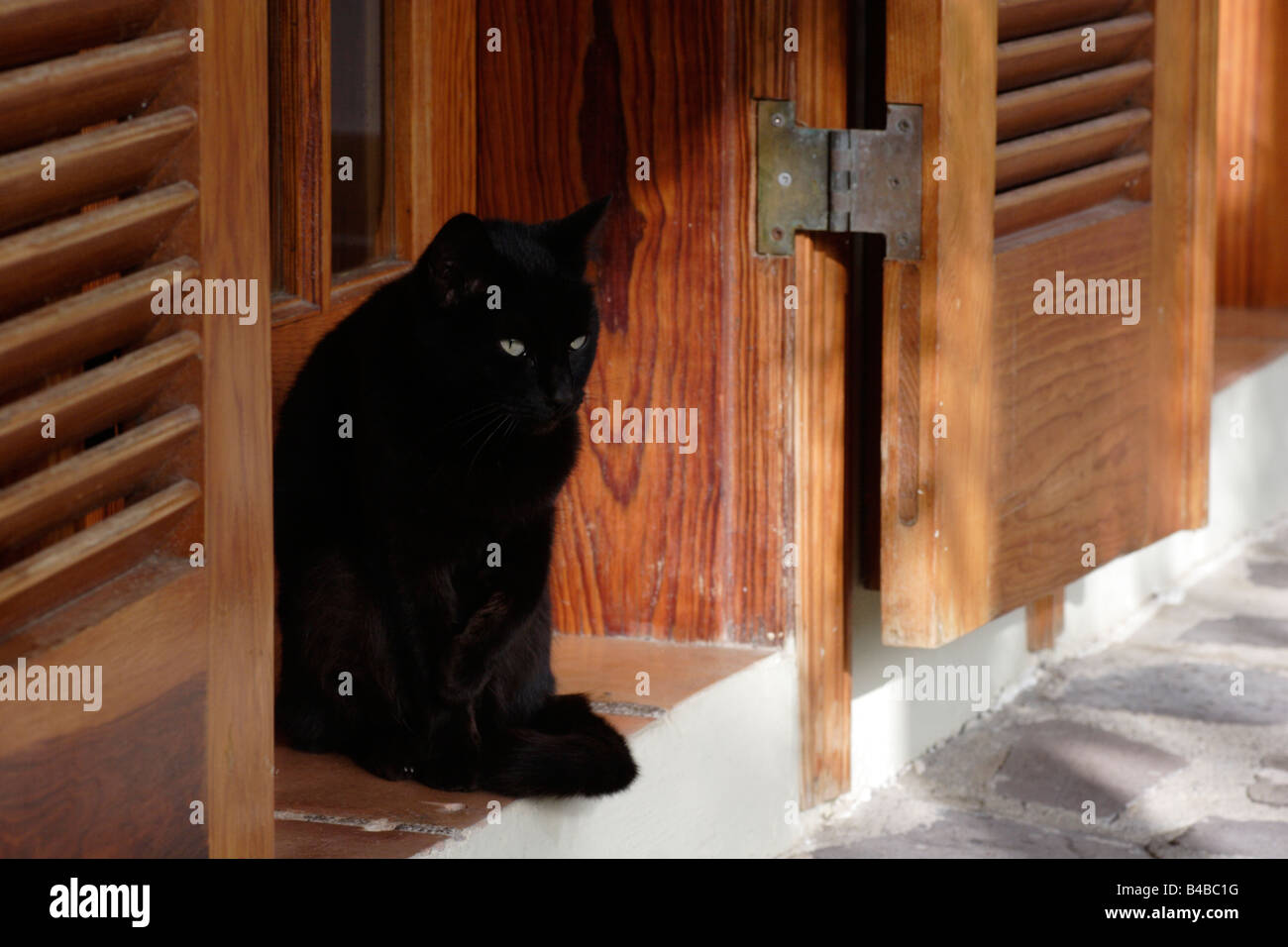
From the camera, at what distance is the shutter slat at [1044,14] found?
7.72 ft

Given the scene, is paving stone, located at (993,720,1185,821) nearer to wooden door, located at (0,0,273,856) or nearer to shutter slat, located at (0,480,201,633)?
wooden door, located at (0,0,273,856)

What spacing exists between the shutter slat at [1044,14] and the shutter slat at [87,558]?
1.56m

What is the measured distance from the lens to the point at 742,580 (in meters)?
2.48

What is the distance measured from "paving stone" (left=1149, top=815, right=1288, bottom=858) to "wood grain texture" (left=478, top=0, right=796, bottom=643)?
71cm

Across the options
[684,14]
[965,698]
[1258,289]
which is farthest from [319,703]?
[1258,289]

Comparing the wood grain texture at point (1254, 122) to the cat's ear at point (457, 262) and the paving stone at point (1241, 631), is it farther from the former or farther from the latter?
the cat's ear at point (457, 262)

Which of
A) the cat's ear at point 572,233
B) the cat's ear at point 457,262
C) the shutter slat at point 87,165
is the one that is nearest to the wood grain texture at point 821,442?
the cat's ear at point 572,233

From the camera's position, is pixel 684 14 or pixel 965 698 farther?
pixel 965 698

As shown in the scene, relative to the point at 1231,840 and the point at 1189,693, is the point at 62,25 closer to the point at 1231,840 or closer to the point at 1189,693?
the point at 1231,840

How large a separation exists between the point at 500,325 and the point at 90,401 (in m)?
0.75

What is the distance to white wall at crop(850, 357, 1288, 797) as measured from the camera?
8.92 ft

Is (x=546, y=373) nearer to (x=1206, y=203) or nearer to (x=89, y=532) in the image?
(x=89, y=532)

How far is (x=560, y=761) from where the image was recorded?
1870mm

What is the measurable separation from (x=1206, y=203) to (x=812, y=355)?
95cm
